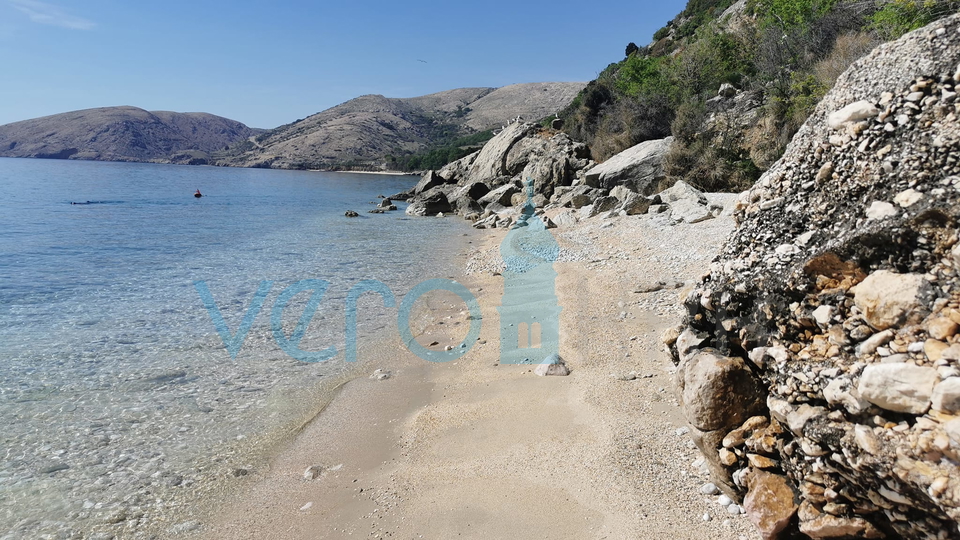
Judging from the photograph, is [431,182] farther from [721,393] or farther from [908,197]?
[908,197]

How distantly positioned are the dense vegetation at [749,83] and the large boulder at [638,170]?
75 cm

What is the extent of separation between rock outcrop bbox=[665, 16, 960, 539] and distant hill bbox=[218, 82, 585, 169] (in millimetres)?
114932

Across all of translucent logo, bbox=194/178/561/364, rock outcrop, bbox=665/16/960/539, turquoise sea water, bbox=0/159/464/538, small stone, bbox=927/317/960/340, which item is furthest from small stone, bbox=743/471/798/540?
turquoise sea water, bbox=0/159/464/538

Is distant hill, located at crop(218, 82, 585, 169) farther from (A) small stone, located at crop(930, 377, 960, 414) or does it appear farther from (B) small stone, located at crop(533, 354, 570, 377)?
(A) small stone, located at crop(930, 377, 960, 414)

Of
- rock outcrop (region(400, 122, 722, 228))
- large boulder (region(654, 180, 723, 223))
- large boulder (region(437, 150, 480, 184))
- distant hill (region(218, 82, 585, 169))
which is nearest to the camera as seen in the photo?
large boulder (region(654, 180, 723, 223))

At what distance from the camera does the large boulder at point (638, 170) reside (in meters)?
21.5

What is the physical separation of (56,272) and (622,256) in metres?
15.8

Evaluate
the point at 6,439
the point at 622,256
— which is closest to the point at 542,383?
the point at 6,439

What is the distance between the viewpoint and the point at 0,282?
45.2 ft

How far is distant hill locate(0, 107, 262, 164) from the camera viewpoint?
6281 inches

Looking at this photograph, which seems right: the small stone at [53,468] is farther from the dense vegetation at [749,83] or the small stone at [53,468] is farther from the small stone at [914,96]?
the dense vegetation at [749,83]

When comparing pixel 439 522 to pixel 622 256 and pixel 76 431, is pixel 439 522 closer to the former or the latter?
pixel 76 431

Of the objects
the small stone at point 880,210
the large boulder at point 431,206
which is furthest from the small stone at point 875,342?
the large boulder at point 431,206

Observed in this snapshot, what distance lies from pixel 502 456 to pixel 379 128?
15561 centimetres
